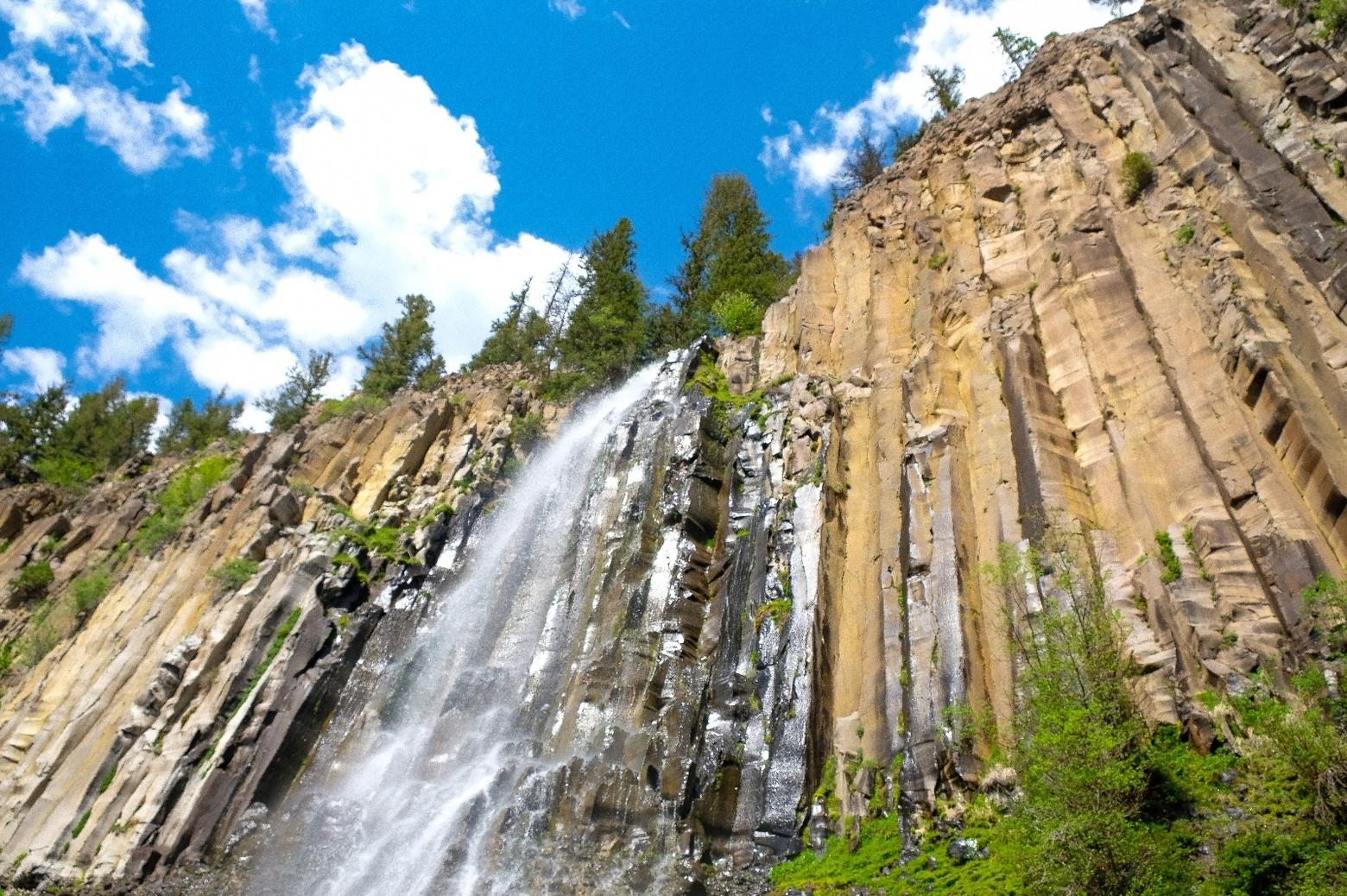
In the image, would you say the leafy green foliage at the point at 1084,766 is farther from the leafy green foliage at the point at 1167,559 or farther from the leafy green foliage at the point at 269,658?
the leafy green foliage at the point at 269,658

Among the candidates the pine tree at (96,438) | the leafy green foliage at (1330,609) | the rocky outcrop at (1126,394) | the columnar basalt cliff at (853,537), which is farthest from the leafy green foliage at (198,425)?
the leafy green foliage at (1330,609)

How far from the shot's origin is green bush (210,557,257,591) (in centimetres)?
2866

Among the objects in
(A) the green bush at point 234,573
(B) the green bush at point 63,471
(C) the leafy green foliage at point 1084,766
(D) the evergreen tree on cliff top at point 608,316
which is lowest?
(C) the leafy green foliage at point 1084,766

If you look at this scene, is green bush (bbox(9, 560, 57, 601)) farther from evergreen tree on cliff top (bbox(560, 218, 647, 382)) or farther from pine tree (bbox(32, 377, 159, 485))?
evergreen tree on cliff top (bbox(560, 218, 647, 382))

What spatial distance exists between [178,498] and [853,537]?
3477cm

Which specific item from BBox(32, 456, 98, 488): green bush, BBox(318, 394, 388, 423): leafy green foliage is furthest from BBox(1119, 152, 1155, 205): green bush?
BBox(32, 456, 98, 488): green bush

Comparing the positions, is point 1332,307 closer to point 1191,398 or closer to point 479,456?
point 1191,398

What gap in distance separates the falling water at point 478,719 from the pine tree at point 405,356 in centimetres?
2117

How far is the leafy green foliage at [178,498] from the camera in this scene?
35844 mm

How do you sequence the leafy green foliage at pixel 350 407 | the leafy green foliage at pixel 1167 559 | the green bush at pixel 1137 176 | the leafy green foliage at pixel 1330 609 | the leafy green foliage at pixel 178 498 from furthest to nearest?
the leafy green foliage at pixel 350 407
the leafy green foliage at pixel 178 498
the green bush at pixel 1137 176
the leafy green foliage at pixel 1167 559
the leafy green foliage at pixel 1330 609

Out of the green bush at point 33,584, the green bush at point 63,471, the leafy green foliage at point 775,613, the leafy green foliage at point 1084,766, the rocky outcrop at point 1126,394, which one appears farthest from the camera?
the green bush at point 63,471

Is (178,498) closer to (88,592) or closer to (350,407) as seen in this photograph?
(88,592)

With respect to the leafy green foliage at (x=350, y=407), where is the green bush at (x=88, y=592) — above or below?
below

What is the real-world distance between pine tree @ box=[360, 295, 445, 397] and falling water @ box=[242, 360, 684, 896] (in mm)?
21175
